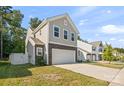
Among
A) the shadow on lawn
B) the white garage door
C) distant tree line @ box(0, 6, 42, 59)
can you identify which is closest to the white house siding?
the white garage door

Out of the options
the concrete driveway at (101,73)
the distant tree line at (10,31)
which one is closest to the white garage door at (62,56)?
the concrete driveway at (101,73)

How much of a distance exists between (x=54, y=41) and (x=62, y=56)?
8.44 feet

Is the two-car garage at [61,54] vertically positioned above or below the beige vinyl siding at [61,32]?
below

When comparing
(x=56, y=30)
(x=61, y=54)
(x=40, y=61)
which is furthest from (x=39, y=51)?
(x=56, y=30)

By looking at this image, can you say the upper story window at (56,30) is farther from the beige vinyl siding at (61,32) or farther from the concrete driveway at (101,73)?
the concrete driveway at (101,73)

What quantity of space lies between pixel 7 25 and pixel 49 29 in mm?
20654

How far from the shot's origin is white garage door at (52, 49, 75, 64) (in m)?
22.6

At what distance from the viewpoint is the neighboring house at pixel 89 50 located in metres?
46.7

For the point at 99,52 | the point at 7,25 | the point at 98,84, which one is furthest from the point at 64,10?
the point at 99,52

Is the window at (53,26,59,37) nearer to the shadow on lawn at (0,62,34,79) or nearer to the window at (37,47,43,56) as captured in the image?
the window at (37,47,43,56)

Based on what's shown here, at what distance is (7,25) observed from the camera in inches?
1566

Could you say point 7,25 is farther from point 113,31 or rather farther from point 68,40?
point 113,31

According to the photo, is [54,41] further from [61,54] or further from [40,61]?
[40,61]
